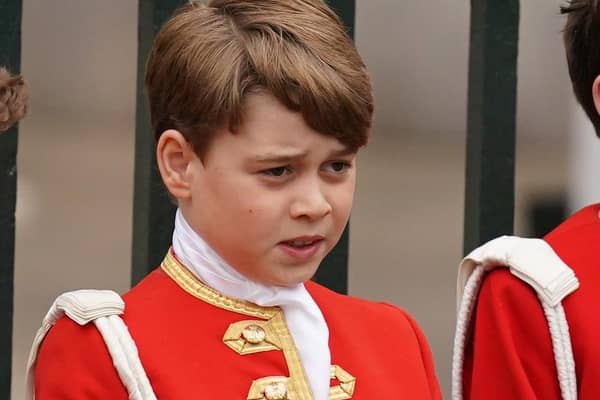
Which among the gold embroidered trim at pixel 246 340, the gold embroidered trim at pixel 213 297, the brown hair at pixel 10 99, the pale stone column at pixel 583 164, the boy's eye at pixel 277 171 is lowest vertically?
the pale stone column at pixel 583 164

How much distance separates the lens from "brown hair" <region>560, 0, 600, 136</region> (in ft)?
8.33

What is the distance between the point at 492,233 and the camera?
316 cm

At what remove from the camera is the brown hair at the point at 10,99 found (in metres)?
2.33

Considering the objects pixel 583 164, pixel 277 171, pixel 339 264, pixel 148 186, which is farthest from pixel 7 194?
pixel 583 164

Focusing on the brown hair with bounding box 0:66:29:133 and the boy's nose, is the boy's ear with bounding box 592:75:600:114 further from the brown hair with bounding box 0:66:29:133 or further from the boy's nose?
the brown hair with bounding box 0:66:29:133

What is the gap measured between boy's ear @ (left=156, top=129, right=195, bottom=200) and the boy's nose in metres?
0.17

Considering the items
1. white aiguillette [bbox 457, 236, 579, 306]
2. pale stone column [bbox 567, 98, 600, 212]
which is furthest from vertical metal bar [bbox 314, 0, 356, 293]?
pale stone column [bbox 567, 98, 600, 212]

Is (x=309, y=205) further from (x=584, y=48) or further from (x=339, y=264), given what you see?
(x=339, y=264)

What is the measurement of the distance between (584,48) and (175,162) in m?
0.70

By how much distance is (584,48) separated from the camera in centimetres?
255

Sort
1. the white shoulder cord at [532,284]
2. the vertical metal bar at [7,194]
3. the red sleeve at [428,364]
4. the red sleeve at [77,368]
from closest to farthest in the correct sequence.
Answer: the red sleeve at [77,368] < the white shoulder cord at [532,284] < the red sleeve at [428,364] < the vertical metal bar at [7,194]

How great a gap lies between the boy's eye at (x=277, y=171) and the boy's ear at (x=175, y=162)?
0.40 ft

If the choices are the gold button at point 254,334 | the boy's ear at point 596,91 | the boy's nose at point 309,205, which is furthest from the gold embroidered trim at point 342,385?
the boy's ear at point 596,91

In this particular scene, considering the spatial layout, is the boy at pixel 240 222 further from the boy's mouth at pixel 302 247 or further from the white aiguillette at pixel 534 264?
the white aiguillette at pixel 534 264
